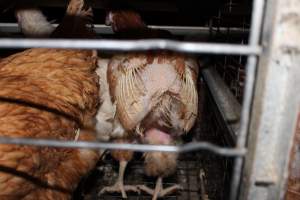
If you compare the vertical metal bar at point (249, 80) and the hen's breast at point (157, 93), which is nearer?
the vertical metal bar at point (249, 80)

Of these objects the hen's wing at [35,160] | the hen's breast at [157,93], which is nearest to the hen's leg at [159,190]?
the hen's breast at [157,93]

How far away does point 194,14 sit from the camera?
9.18 ft

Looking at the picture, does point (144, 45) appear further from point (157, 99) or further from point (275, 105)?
point (157, 99)

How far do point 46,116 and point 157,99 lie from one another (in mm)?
580

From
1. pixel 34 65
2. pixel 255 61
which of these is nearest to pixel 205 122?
pixel 34 65

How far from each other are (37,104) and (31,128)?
0.15 metres

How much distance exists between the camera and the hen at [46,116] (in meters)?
1.14

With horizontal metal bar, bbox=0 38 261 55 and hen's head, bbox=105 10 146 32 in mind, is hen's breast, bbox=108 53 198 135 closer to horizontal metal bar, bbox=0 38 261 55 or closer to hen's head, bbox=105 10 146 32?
hen's head, bbox=105 10 146 32

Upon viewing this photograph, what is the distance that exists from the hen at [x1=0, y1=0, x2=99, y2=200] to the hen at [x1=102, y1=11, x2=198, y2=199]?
0.24 meters

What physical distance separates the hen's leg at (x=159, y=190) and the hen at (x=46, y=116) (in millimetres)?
437

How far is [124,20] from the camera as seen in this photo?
2.32 metres

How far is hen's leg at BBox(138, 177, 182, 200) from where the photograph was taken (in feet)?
6.42

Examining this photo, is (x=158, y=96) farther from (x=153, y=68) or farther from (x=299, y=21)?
(x=299, y=21)

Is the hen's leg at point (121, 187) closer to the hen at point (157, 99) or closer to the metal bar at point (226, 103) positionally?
the hen at point (157, 99)
